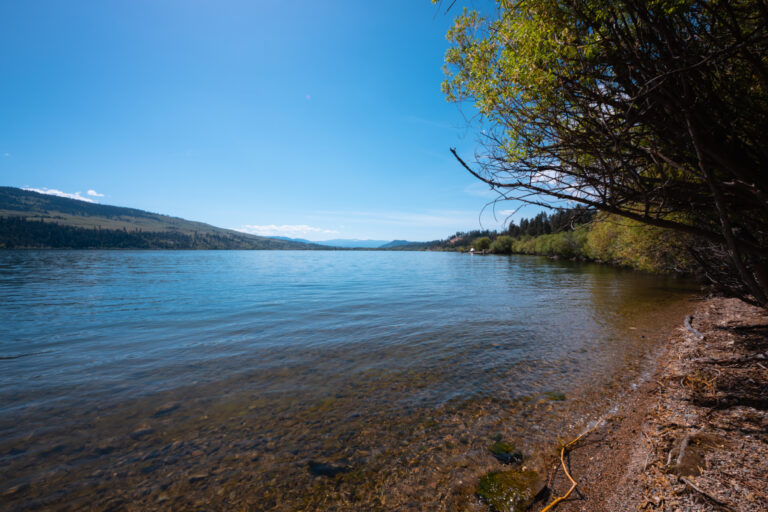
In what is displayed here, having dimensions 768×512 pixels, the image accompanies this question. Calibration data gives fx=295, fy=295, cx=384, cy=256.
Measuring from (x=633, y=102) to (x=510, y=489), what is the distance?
6.43 metres

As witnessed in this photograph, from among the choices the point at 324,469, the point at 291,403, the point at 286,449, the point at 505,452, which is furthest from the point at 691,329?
the point at 286,449

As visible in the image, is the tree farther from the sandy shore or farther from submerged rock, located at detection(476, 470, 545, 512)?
submerged rock, located at detection(476, 470, 545, 512)

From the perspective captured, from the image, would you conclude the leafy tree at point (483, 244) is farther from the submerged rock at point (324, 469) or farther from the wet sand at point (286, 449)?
the submerged rock at point (324, 469)

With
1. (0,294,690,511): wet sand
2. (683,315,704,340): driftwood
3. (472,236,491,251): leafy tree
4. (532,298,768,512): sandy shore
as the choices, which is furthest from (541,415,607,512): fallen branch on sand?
(472,236,491,251): leafy tree

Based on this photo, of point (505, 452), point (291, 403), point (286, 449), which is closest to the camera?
point (505, 452)

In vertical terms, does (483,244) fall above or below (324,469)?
above

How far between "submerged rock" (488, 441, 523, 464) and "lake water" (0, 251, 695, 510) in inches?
7.6

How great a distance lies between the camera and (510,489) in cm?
492

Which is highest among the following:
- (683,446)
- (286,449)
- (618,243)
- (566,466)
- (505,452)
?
(618,243)

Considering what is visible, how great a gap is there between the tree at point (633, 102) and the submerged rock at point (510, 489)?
14.5ft

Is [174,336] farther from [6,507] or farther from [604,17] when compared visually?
[604,17]

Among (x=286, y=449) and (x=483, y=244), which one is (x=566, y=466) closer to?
(x=286, y=449)

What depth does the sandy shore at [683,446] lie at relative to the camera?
4.02 meters

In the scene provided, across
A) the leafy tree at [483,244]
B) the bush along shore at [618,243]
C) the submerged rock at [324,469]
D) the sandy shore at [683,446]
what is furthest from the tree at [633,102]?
the leafy tree at [483,244]
